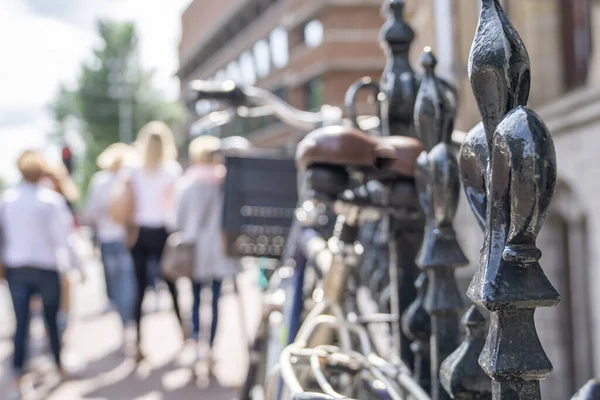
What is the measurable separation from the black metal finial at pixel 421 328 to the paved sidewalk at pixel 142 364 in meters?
3.37

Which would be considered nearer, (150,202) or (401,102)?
(401,102)

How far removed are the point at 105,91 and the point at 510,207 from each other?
4192cm

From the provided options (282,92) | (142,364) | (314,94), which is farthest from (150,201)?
(282,92)

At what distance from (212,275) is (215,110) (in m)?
1.83

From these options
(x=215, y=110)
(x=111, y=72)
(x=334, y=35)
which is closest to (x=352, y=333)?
(x=215, y=110)

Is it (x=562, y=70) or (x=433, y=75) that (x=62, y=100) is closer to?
(x=562, y=70)

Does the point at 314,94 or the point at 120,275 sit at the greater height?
the point at 314,94

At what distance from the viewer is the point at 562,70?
20.2ft

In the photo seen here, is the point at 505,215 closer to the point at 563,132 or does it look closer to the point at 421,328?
the point at 421,328

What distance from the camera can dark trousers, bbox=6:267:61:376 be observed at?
16.6 ft

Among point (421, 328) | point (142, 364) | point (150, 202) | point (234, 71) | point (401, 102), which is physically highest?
point (234, 71)

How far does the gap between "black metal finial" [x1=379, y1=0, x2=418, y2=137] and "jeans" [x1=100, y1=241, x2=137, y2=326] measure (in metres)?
5.69

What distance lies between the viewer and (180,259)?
5359mm

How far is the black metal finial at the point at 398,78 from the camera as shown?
5.43 ft
